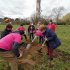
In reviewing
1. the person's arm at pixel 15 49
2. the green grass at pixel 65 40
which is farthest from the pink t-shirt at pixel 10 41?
the green grass at pixel 65 40

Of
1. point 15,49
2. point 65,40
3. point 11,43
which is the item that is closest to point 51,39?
point 11,43

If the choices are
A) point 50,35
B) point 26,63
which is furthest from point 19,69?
point 50,35

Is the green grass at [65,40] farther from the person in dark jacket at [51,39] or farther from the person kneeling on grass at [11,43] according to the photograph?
the person kneeling on grass at [11,43]

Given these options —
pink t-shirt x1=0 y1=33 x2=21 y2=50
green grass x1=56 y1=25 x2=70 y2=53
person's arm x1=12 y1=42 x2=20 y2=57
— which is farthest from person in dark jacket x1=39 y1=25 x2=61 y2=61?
green grass x1=56 y1=25 x2=70 y2=53

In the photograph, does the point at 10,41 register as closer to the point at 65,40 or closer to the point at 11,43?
the point at 11,43

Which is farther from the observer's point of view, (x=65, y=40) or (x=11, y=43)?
(x=65, y=40)

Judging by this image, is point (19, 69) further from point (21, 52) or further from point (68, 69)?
point (68, 69)

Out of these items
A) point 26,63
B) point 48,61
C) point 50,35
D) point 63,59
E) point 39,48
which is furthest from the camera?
point 63,59

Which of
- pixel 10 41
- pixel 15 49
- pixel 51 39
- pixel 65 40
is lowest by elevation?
pixel 65 40

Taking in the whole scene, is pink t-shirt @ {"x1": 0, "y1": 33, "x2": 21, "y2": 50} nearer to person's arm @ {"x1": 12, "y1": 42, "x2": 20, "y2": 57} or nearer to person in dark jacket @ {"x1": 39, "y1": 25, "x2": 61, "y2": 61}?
person's arm @ {"x1": 12, "y1": 42, "x2": 20, "y2": 57}

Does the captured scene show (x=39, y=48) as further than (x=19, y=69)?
Yes

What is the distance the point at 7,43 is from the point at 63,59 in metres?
5.59

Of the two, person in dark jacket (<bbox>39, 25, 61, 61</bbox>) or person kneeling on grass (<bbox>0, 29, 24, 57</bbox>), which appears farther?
person in dark jacket (<bbox>39, 25, 61, 61</bbox>)

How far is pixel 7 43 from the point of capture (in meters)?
7.21
